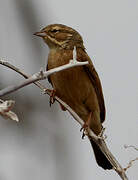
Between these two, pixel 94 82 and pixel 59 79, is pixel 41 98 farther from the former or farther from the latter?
pixel 94 82

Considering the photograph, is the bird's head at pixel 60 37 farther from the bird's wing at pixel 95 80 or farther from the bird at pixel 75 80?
the bird's wing at pixel 95 80

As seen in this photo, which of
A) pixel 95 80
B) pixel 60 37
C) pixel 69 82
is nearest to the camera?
pixel 69 82

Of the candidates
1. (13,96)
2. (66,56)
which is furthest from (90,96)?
(13,96)

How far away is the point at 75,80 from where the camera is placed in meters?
4.96

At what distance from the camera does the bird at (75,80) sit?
493cm

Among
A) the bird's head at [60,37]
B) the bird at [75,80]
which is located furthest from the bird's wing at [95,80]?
the bird's head at [60,37]

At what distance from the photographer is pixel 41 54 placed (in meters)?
4.74

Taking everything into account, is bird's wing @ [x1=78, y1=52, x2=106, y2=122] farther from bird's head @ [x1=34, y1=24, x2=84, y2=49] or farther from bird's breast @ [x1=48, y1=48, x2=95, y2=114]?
bird's head @ [x1=34, y1=24, x2=84, y2=49]

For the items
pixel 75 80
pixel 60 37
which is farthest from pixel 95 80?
pixel 60 37

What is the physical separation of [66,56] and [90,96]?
21.4 inches

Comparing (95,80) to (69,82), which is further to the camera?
(95,80)

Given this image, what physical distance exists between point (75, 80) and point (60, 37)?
71cm

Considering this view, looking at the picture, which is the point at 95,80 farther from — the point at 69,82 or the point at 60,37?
the point at 60,37

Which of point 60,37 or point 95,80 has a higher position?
point 60,37
